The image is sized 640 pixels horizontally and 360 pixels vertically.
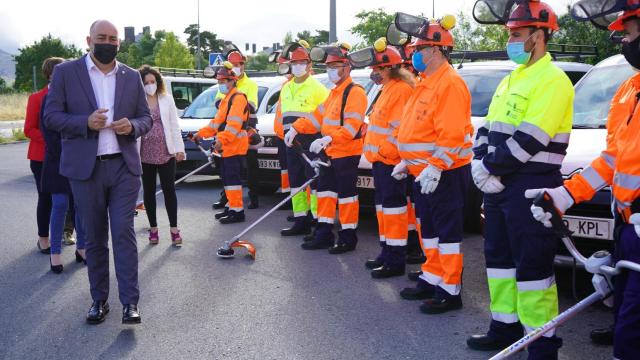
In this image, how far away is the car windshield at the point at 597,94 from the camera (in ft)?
18.0

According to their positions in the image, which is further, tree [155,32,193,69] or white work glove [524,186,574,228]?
tree [155,32,193,69]

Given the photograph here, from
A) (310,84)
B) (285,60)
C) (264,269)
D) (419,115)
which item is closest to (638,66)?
(419,115)

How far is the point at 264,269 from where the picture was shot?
621cm

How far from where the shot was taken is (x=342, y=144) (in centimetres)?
668

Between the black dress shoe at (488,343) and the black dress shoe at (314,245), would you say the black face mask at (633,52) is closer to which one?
the black dress shoe at (488,343)

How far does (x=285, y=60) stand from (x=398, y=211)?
377 centimetres

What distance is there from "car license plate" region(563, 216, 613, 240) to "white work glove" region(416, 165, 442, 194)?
911mm

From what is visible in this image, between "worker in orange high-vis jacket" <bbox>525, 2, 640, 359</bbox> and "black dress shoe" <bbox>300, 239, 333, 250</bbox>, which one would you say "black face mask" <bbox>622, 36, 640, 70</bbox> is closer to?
"worker in orange high-vis jacket" <bbox>525, 2, 640, 359</bbox>

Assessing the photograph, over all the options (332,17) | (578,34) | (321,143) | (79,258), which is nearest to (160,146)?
(79,258)

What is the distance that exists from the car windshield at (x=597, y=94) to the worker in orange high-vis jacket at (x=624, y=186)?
229 cm

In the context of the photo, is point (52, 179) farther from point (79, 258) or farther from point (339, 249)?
point (339, 249)

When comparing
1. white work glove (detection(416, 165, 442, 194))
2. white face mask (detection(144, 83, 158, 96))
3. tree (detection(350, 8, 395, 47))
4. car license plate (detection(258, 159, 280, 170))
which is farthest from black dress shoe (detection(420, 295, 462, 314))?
tree (detection(350, 8, 395, 47))

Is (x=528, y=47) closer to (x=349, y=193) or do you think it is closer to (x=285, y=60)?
(x=349, y=193)

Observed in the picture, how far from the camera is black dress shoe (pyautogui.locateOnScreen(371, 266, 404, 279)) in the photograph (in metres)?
5.79
